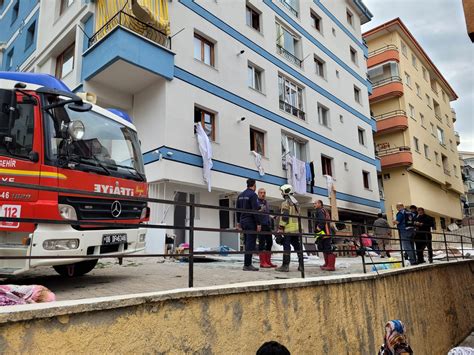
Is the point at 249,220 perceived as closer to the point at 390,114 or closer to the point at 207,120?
the point at 207,120

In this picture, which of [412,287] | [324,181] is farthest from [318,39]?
[412,287]

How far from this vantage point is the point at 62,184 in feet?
14.4

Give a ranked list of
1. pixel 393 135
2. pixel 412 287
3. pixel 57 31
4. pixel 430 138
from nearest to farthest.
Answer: pixel 412 287 < pixel 57 31 < pixel 393 135 < pixel 430 138

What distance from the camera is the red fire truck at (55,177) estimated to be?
12.9 feet

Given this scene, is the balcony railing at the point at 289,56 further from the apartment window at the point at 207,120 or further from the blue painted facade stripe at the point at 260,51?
the apartment window at the point at 207,120

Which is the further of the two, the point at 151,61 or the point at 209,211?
the point at 209,211

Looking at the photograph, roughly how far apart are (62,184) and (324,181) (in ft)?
49.1

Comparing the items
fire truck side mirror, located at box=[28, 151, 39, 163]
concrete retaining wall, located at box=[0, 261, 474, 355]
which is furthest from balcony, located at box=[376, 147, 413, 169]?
fire truck side mirror, located at box=[28, 151, 39, 163]

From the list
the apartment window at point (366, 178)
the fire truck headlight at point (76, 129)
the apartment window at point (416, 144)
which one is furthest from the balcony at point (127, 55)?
the apartment window at point (416, 144)

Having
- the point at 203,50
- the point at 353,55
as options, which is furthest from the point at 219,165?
the point at 353,55

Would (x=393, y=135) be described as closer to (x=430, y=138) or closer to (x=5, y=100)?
(x=430, y=138)

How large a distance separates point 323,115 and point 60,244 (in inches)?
704

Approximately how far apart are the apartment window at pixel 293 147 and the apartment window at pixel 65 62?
29.7 feet

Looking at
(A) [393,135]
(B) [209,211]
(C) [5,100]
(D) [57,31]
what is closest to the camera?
(C) [5,100]
